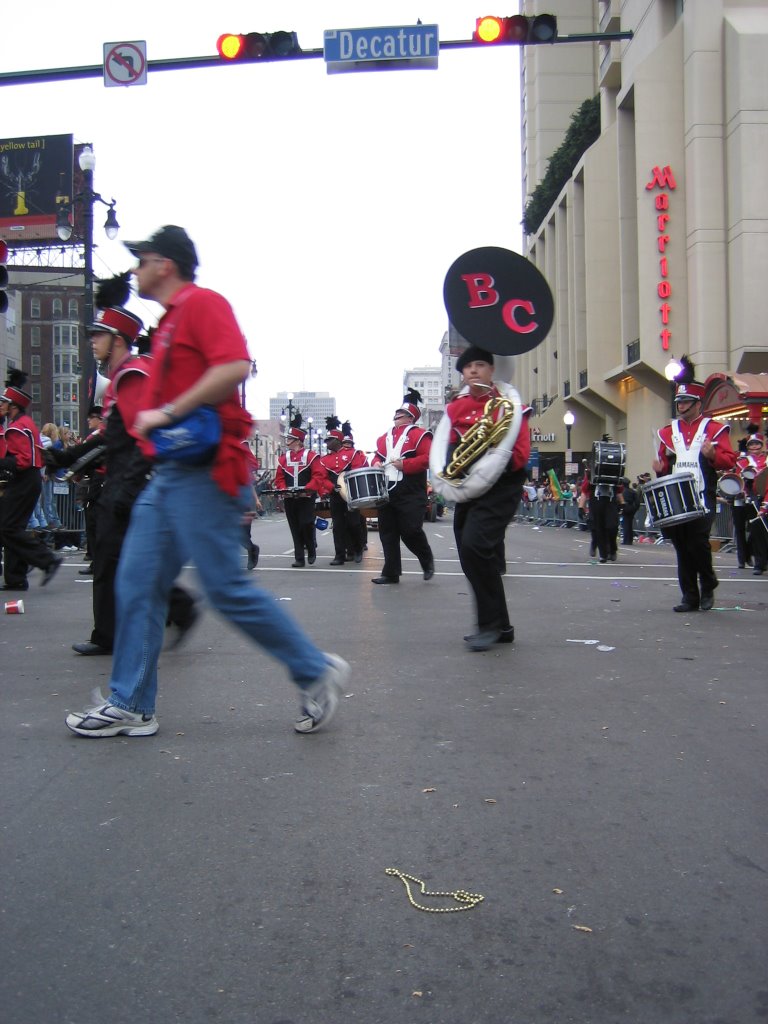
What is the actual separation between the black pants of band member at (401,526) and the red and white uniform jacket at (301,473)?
9.68 feet

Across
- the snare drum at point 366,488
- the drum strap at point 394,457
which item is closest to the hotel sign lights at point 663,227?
the drum strap at point 394,457

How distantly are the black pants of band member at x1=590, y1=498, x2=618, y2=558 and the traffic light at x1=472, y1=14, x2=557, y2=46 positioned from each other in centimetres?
663

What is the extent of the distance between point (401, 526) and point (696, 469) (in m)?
3.65

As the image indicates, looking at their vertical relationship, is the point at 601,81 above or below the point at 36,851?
above

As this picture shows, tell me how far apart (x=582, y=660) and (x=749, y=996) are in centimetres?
389

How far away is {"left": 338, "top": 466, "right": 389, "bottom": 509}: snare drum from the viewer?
11.1 meters

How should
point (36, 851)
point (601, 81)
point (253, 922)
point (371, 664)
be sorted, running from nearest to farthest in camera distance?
point (253, 922), point (36, 851), point (371, 664), point (601, 81)

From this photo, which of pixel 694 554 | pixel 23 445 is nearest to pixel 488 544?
pixel 694 554

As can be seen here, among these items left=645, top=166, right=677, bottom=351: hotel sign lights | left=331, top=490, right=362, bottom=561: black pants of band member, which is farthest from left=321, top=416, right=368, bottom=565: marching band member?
left=645, top=166, right=677, bottom=351: hotel sign lights

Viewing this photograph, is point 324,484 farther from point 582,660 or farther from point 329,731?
point 329,731

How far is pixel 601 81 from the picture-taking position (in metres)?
40.1

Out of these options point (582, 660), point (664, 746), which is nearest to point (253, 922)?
point (664, 746)

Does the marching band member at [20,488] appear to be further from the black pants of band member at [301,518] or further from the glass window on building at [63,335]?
the glass window on building at [63,335]

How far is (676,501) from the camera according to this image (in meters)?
8.27
